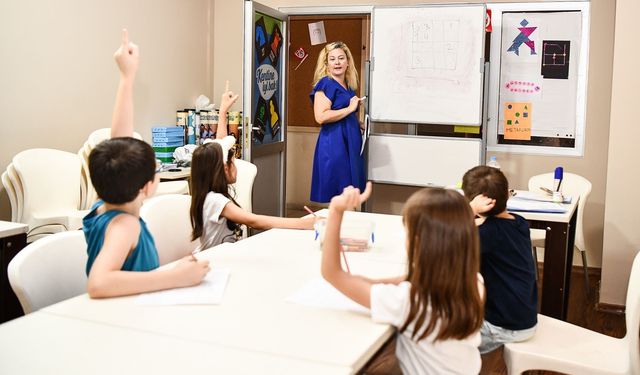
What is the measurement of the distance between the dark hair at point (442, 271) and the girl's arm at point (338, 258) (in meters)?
0.13

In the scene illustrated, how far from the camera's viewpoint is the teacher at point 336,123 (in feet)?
15.8

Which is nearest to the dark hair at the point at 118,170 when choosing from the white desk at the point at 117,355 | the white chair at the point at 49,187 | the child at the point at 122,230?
the child at the point at 122,230

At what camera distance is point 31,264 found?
1.83 m

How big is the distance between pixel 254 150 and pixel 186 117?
37.2 inches

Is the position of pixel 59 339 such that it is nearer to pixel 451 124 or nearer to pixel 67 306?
pixel 67 306

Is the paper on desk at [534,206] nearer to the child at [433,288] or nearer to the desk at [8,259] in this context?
the child at [433,288]

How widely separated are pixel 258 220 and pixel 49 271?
883 millimetres

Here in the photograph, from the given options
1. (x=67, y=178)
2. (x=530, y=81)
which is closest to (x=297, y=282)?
(x=67, y=178)

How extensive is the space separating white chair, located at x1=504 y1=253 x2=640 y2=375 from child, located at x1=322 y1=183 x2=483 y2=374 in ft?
1.94

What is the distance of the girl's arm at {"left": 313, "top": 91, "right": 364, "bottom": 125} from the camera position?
4797mm

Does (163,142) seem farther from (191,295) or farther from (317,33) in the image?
(191,295)

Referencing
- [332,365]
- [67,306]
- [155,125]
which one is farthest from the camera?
[155,125]

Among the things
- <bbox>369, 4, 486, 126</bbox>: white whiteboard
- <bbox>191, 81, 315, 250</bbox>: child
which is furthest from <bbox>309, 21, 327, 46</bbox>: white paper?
<bbox>191, 81, 315, 250</bbox>: child

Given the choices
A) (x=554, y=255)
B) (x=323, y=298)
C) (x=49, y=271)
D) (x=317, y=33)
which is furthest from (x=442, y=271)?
(x=317, y=33)
